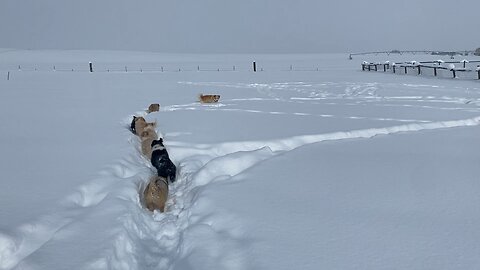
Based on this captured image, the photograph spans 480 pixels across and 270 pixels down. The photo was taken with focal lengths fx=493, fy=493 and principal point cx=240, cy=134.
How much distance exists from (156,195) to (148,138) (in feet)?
11.2

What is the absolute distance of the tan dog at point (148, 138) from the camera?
29.3ft

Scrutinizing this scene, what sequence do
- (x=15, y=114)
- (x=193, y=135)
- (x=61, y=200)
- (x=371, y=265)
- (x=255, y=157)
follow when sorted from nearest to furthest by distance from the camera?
1. (x=371, y=265)
2. (x=61, y=200)
3. (x=255, y=157)
4. (x=193, y=135)
5. (x=15, y=114)

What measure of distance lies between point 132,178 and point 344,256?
3.91 metres

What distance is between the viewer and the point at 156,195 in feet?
20.9

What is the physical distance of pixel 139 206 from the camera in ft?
20.0

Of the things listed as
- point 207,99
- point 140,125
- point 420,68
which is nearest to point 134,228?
point 140,125

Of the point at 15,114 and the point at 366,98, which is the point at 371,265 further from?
the point at 366,98

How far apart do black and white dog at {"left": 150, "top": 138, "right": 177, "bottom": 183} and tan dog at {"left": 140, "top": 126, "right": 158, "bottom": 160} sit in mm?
577

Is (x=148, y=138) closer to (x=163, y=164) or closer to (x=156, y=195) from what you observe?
(x=163, y=164)

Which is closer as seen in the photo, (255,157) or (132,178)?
(132,178)

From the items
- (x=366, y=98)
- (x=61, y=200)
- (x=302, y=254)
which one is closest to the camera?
(x=302, y=254)

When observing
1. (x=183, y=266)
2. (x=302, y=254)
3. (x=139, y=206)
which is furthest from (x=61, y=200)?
(x=302, y=254)

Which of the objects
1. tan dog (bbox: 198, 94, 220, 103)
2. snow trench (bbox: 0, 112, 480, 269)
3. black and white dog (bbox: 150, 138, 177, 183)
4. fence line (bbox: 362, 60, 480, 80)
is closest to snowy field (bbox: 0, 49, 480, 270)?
snow trench (bbox: 0, 112, 480, 269)

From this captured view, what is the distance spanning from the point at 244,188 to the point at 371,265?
260 cm
